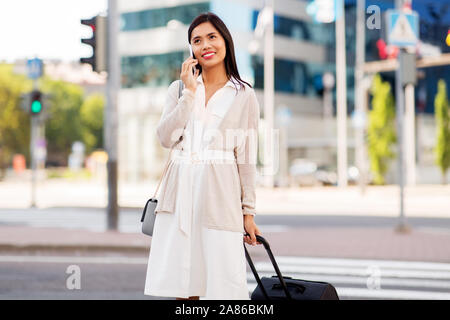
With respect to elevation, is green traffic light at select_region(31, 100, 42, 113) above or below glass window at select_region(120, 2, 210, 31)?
below

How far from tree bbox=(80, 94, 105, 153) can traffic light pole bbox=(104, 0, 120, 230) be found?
203ft

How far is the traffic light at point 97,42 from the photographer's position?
11379mm

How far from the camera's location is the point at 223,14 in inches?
1441

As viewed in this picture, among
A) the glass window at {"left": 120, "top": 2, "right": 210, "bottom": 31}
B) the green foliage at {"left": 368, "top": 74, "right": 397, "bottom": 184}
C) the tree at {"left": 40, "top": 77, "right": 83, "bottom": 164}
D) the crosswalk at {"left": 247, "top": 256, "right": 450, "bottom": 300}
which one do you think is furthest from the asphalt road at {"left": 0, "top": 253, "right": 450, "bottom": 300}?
the tree at {"left": 40, "top": 77, "right": 83, "bottom": 164}

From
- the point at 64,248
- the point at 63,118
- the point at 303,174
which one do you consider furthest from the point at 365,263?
the point at 63,118

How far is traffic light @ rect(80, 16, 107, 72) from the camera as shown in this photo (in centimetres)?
1138

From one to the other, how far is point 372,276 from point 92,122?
72537 millimetres

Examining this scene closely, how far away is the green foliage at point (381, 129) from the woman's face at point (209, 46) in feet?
110

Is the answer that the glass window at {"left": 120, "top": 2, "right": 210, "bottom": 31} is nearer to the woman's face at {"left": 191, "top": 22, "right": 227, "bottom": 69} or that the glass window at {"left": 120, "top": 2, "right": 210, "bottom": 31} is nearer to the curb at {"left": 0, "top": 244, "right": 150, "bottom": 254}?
the curb at {"left": 0, "top": 244, "right": 150, "bottom": 254}

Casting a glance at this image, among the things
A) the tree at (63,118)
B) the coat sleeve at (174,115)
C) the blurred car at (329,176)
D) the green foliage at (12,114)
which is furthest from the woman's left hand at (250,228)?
the tree at (63,118)

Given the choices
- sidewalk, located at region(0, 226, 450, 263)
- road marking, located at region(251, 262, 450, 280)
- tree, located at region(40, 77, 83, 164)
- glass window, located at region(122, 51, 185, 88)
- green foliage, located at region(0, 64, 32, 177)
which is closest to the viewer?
road marking, located at region(251, 262, 450, 280)

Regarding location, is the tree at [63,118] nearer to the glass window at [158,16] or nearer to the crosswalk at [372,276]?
the glass window at [158,16]
